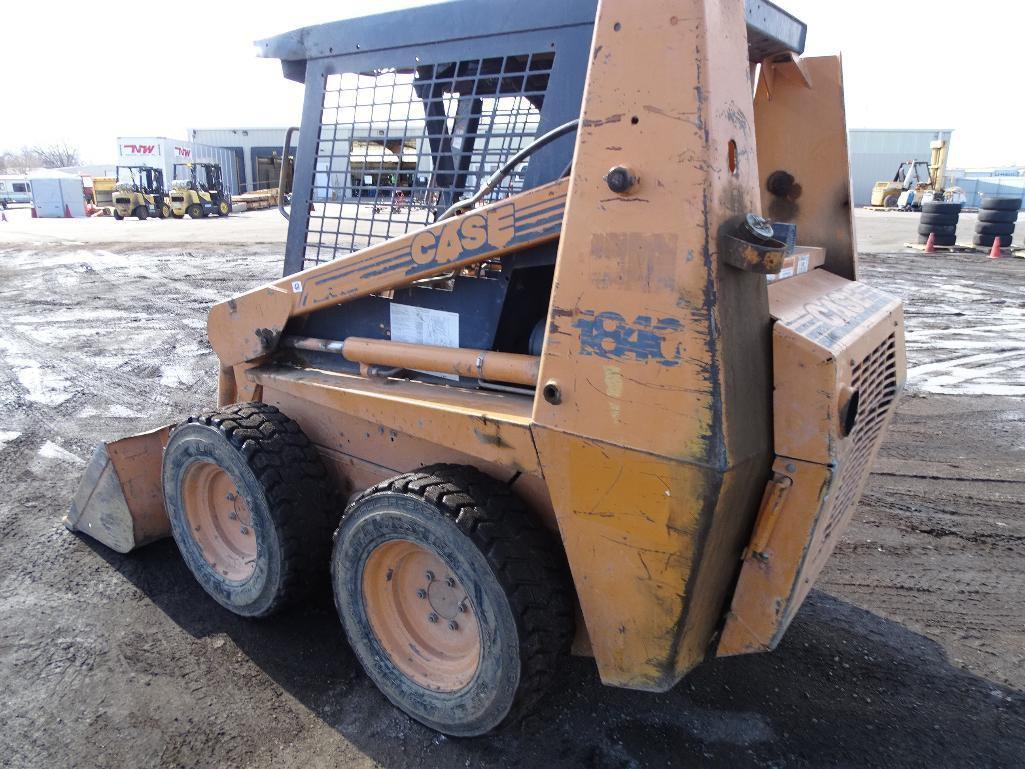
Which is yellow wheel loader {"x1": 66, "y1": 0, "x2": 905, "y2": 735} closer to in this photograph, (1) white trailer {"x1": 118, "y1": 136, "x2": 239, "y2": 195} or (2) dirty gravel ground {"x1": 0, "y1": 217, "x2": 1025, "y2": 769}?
(2) dirty gravel ground {"x1": 0, "y1": 217, "x2": 1025, "y2": 769}

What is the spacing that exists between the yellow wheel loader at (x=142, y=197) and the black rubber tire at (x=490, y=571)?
112 feet

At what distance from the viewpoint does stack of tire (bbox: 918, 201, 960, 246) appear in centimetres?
1838

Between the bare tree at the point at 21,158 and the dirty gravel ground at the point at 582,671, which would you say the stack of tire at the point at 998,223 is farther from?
the bare tree at the point at 21,158

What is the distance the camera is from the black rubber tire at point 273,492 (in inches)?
119

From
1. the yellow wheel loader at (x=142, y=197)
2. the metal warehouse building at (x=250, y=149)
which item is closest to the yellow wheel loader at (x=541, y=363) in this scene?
the yellow wheel loader at (x=142, y=197)

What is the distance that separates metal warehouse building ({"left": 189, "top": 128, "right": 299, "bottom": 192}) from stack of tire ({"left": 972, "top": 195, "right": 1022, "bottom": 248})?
3672 centimetres

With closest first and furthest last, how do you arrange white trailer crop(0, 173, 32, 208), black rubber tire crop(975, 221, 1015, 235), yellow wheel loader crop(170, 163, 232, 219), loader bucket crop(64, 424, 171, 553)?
loader bucket crop(64, 424, 171, 553) → black rubber tire crop(975, 221, 1015, 235) → yellow wheel loader crop(170, 163, 232, 219) → white trailer crop(0, 173, 32, 208)

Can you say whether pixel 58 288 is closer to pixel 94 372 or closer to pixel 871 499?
pixel 94 372

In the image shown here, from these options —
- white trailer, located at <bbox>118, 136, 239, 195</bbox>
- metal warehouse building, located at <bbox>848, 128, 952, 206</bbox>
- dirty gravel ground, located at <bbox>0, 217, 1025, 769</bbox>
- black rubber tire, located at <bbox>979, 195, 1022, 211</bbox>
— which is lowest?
dirty gravel ground, located at <bbox>0, 217, 1025, 769</bbox>

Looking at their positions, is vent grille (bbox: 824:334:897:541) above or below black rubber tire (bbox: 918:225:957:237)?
below

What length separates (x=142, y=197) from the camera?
32.1 m

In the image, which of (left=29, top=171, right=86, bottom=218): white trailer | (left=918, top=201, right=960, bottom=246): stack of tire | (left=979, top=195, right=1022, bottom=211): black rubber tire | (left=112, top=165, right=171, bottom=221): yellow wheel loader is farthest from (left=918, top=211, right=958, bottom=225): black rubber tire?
(left=29, top=171, right=86, bottom=218): white trailer

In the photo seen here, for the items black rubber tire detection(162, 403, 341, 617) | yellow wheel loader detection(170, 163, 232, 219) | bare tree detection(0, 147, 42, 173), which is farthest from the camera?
bare tree detection(0, 147, 42, 173)

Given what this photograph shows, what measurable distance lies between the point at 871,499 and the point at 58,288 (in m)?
13.3
